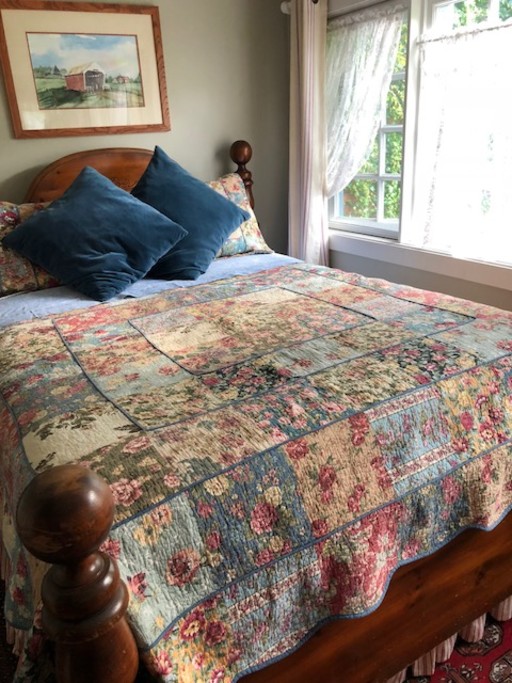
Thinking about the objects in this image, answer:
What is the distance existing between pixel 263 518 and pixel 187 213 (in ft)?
6.20

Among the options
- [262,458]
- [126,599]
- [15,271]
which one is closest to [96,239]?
[15,271]

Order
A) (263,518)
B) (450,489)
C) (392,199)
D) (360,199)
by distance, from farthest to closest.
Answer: (360,199) < (392,199) < (450,489) < (263,518)

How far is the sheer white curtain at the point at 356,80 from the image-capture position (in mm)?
2803

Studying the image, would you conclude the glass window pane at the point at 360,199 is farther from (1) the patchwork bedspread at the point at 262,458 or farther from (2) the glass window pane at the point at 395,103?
(1) the patchwork bedspread at the point at 262,458

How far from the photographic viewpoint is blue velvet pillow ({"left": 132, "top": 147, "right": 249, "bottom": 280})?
250cm

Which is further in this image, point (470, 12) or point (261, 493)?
point (470, 12)

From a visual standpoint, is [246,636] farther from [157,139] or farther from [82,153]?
[157,139]

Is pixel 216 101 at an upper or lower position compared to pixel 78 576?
upper

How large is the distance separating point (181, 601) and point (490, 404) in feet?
2.90

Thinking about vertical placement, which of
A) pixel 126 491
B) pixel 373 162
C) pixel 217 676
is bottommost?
pixel 217 676

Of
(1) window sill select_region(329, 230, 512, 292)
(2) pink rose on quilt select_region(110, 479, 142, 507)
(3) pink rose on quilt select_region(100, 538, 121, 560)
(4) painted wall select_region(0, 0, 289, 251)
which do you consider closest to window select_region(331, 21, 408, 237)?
(1) window sill select_region(329, 230, 512, 292)

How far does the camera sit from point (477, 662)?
56.6 inches

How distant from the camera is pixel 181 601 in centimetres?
92

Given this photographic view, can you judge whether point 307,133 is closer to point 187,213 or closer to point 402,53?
point 402,53
